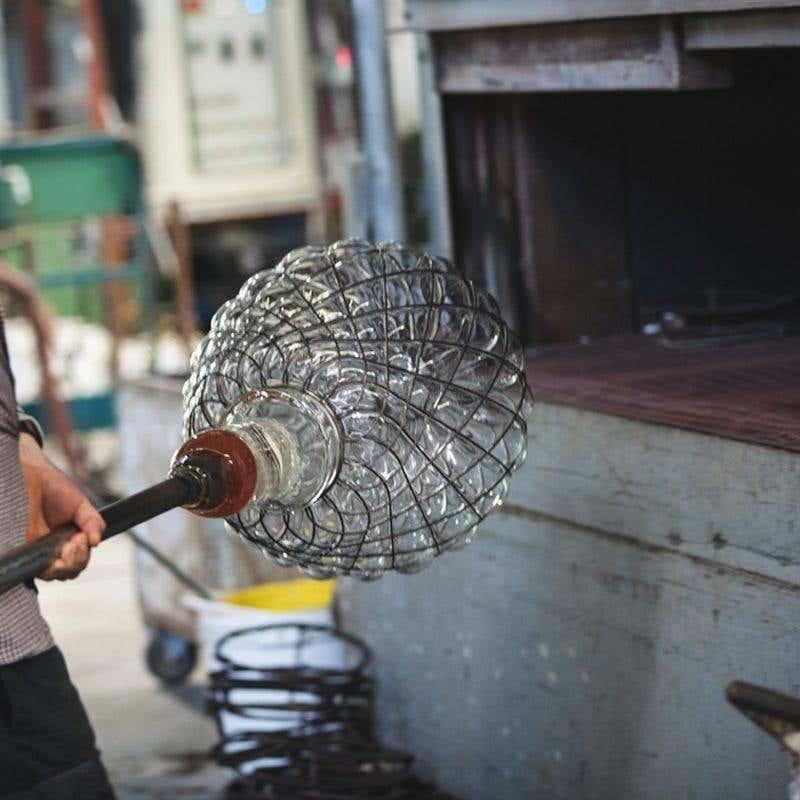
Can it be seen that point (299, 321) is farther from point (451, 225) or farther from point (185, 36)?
point (185, 36)

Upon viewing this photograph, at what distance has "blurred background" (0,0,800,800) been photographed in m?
3.29

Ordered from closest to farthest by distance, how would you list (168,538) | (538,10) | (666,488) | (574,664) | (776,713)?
(776,713), (666,488), (574,664), (538,10), (168,538)

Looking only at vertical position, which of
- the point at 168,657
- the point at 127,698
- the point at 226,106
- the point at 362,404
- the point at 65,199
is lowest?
the point at 127,698

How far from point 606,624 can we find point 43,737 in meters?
1.20

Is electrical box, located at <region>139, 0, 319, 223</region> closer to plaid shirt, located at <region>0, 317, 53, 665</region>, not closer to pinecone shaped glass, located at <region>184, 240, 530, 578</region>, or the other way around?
pinecone shaped glass, located at <region>184, 240, 530, 578</region>

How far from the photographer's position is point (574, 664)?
3680 mm

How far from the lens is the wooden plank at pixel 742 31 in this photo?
3.21m

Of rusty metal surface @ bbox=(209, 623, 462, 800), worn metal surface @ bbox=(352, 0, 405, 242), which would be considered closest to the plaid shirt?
rusty metal surface @ bbox=(209, 623, 462, 800)

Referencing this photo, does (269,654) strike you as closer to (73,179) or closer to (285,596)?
(285,596)

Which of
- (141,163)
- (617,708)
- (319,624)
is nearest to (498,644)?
(617,708)

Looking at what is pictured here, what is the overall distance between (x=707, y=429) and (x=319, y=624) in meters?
1.64

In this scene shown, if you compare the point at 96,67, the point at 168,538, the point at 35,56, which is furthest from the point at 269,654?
the point at 35,56

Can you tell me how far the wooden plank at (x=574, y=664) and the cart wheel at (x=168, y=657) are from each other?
1.29m

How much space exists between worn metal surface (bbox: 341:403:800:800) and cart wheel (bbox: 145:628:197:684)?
1.45 metres
